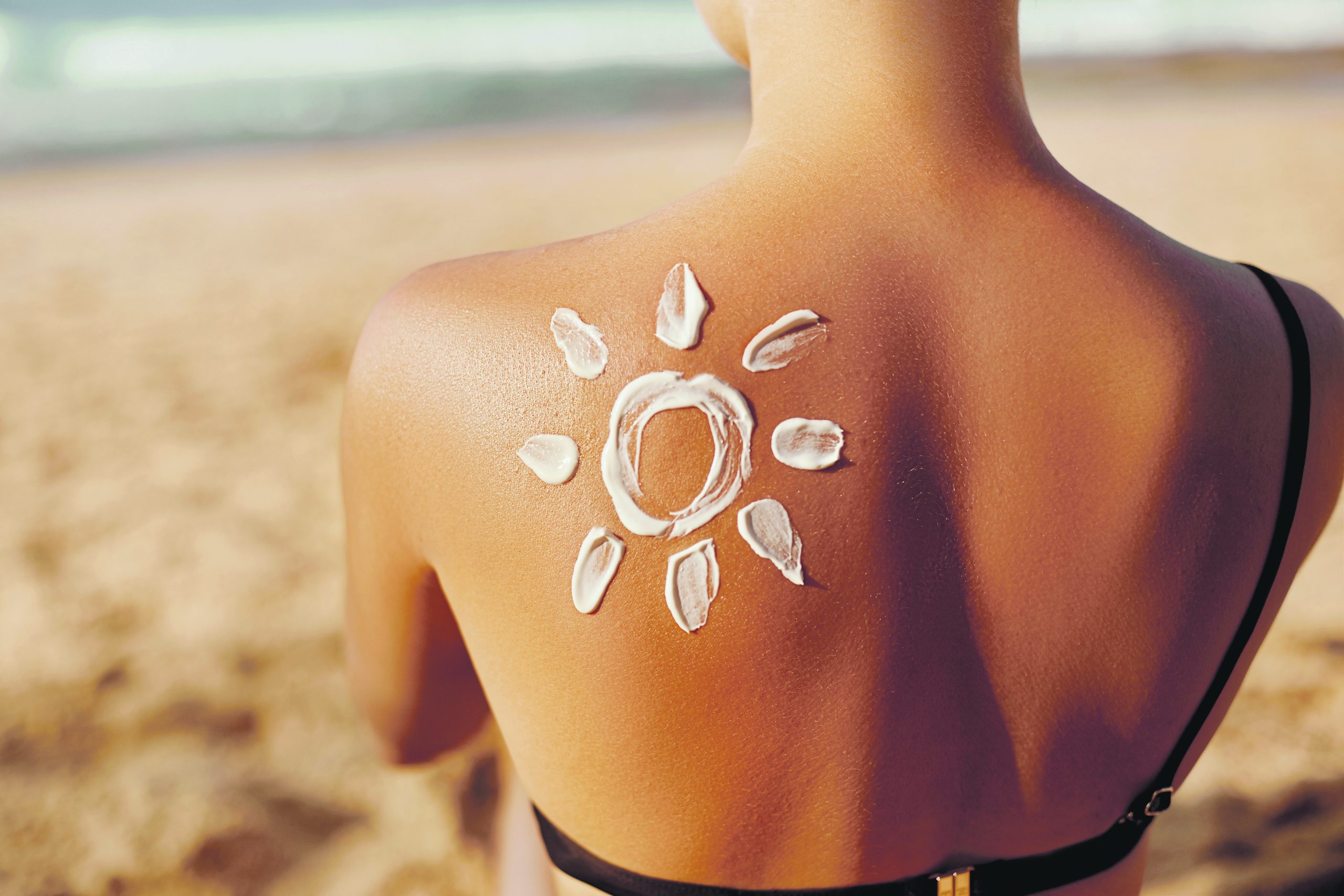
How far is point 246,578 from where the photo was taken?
106 inches

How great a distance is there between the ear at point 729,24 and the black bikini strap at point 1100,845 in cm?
50

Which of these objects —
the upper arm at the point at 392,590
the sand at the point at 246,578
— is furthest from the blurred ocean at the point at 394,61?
the upper arm at the point at 392,590

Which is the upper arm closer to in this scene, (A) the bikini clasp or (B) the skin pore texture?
(B) the skin pore texture

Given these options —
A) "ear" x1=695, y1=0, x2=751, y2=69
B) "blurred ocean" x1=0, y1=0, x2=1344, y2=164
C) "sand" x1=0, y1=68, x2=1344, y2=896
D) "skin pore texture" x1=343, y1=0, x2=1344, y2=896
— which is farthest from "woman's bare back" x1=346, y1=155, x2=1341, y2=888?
"blurred ocean" x1=0, y1=0, x2=1344, y2=164

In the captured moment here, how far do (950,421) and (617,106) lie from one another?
12512 mm

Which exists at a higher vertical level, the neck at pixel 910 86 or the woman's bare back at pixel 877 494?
the neck at pixel 910 86

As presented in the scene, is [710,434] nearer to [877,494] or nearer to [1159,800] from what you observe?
[877,494]

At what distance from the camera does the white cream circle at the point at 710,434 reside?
739mm

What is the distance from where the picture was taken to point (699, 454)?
2.45 ft

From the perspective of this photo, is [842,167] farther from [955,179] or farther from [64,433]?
[64,433]

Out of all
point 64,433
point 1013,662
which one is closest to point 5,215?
point 64,433

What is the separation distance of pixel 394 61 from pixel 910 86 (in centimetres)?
1865

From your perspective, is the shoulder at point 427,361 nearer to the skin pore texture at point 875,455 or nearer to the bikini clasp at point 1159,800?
the skin pore texture at point 875,455

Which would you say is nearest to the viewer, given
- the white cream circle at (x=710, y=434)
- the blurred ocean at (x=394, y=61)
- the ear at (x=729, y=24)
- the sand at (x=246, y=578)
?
the white cream circle at (x=710, y=434)
